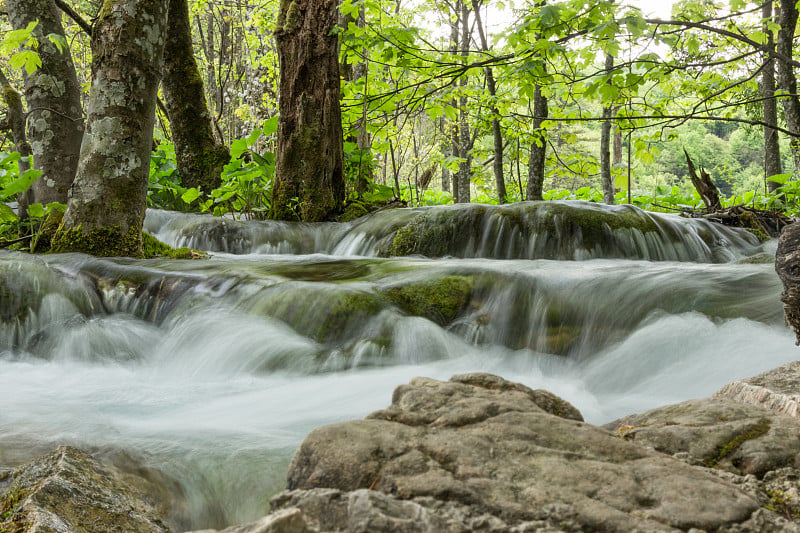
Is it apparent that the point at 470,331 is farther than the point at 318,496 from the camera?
Yes

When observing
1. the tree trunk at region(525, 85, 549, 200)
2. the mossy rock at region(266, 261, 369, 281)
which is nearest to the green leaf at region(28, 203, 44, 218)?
the mossy rock at region(266, 261, 369, 281)

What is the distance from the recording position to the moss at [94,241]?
4.23 m

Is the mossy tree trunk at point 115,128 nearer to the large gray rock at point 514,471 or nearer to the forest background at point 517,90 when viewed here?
the forest background at point 517,90

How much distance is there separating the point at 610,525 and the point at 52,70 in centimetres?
598

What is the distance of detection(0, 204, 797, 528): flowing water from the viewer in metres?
2.29

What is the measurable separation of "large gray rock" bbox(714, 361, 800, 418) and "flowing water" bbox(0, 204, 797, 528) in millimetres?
708

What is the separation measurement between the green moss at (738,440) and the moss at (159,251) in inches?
178

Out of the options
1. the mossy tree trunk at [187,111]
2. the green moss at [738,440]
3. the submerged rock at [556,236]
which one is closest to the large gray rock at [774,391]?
the green moss at [738,440]

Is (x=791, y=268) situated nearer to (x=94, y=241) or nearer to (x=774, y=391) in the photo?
(x=774, y=391)

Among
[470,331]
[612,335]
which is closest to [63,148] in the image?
[470,331]

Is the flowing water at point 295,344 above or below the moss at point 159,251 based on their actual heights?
below

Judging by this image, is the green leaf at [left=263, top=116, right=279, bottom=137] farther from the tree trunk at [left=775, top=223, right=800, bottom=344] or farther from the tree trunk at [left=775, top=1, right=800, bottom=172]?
the tree trunk at [left=775, top=223, right=800, bottom=344]

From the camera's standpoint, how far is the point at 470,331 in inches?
139

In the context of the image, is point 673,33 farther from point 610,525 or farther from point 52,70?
point 52,70
